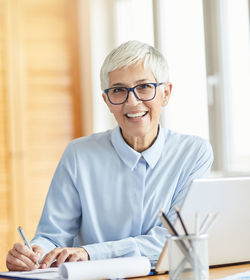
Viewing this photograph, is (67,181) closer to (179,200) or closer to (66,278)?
(179,200)

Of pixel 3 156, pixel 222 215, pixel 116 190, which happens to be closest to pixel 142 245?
pixel 116 190

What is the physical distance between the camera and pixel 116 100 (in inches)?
73.4

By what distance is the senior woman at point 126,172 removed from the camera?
1.81 metres

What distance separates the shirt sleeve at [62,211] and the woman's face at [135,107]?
0.23 meters

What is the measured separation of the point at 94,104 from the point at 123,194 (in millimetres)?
2602

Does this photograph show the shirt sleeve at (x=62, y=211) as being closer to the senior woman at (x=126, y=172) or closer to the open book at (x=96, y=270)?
the senior woman at (x=126, y=172)

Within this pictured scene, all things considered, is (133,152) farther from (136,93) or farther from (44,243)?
(44,243)

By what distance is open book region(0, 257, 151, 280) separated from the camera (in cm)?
130

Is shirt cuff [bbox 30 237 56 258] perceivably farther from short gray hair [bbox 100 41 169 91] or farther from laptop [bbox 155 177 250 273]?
short gray hair [bbox 100 41 169 91]

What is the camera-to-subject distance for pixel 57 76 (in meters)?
4.47

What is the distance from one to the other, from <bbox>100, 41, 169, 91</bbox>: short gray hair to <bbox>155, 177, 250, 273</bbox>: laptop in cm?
64

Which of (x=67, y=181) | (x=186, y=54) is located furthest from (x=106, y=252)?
(x=186, y=54)

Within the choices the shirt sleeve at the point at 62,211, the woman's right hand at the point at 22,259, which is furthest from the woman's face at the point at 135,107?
the woman's right hand at the point at 22,259

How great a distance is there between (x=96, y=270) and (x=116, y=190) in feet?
1.78
